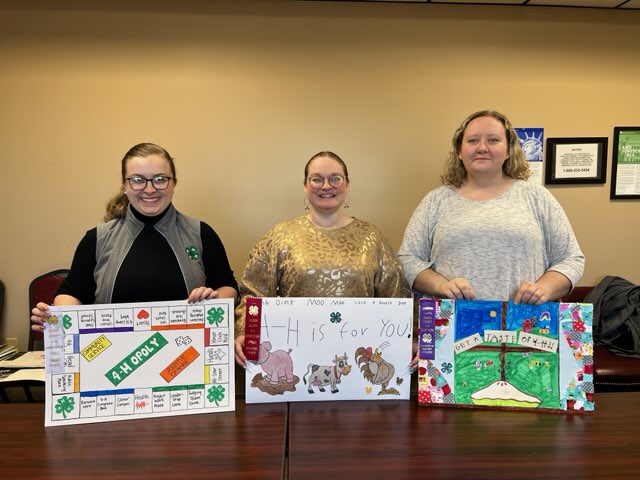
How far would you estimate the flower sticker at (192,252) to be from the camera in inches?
67.7

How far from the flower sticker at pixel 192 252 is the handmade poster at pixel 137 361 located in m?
0.41

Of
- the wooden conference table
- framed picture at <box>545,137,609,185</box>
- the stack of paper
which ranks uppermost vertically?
framed picture at <box>545,137,609,185</box>

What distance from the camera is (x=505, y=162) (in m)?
1.76

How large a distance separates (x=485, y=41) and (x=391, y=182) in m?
1.15

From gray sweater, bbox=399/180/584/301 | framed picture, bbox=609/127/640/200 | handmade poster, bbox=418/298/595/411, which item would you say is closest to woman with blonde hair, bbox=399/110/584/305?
gray sweater, bbox=399/180/584/301

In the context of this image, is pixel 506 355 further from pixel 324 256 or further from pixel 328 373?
pixel 324 256

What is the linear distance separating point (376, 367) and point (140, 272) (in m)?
0.93

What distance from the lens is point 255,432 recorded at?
3.99 feet

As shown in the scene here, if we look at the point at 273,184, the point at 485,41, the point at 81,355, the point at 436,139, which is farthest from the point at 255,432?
the point at 485,41

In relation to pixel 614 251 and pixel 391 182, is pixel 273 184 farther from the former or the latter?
pixel 614 251

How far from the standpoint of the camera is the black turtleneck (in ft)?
5.36

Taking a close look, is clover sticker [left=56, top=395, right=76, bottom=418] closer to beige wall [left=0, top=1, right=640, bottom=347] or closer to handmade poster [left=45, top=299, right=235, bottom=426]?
handmade poster [left=45, top=299, right=235, bottom=426]

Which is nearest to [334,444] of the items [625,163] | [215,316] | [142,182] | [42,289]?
[215,316]

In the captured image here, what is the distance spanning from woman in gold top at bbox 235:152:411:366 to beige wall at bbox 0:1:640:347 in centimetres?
128
